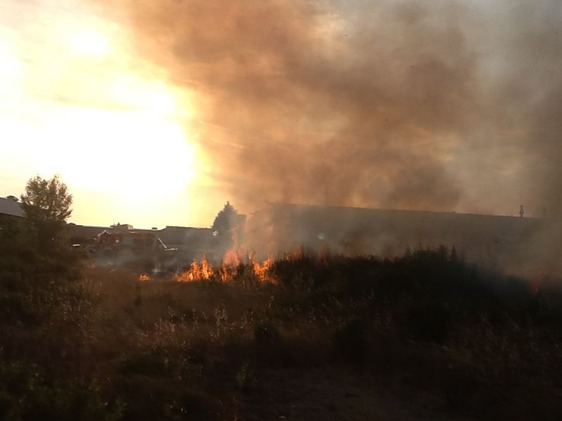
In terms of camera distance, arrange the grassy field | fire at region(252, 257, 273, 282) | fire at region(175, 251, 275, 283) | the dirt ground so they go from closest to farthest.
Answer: the grassy field, the dirt ground, fire at region(252, 257, 273, 282), fire at region(175, 251, 275, 283)

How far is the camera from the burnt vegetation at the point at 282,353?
9.29m

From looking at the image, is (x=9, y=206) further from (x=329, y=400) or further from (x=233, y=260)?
(x=329, y=400)

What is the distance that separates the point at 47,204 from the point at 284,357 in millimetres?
23644

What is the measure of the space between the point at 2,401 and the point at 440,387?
271 inches

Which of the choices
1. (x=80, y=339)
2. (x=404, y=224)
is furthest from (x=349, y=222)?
(x=80, y=339)

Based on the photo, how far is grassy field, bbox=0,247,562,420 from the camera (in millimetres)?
9234

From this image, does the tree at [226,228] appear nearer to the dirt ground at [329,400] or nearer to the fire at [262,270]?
the fire at [262,270]

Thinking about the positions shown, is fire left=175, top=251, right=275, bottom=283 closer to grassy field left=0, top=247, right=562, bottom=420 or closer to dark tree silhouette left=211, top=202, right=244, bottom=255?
grassy field left=0, top=247, right=562, bottom=420

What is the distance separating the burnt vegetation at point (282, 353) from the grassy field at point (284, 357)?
33mm

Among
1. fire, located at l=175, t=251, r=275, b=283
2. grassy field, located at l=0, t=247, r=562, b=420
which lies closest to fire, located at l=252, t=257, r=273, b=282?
fire, located at l=175, t=251, r=275, b=283

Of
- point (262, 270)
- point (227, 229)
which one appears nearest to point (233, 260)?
point (262, 270)

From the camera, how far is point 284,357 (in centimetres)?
1252

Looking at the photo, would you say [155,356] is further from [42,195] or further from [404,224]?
[404,224]

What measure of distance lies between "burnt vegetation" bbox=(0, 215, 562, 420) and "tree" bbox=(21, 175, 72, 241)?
9.94m
